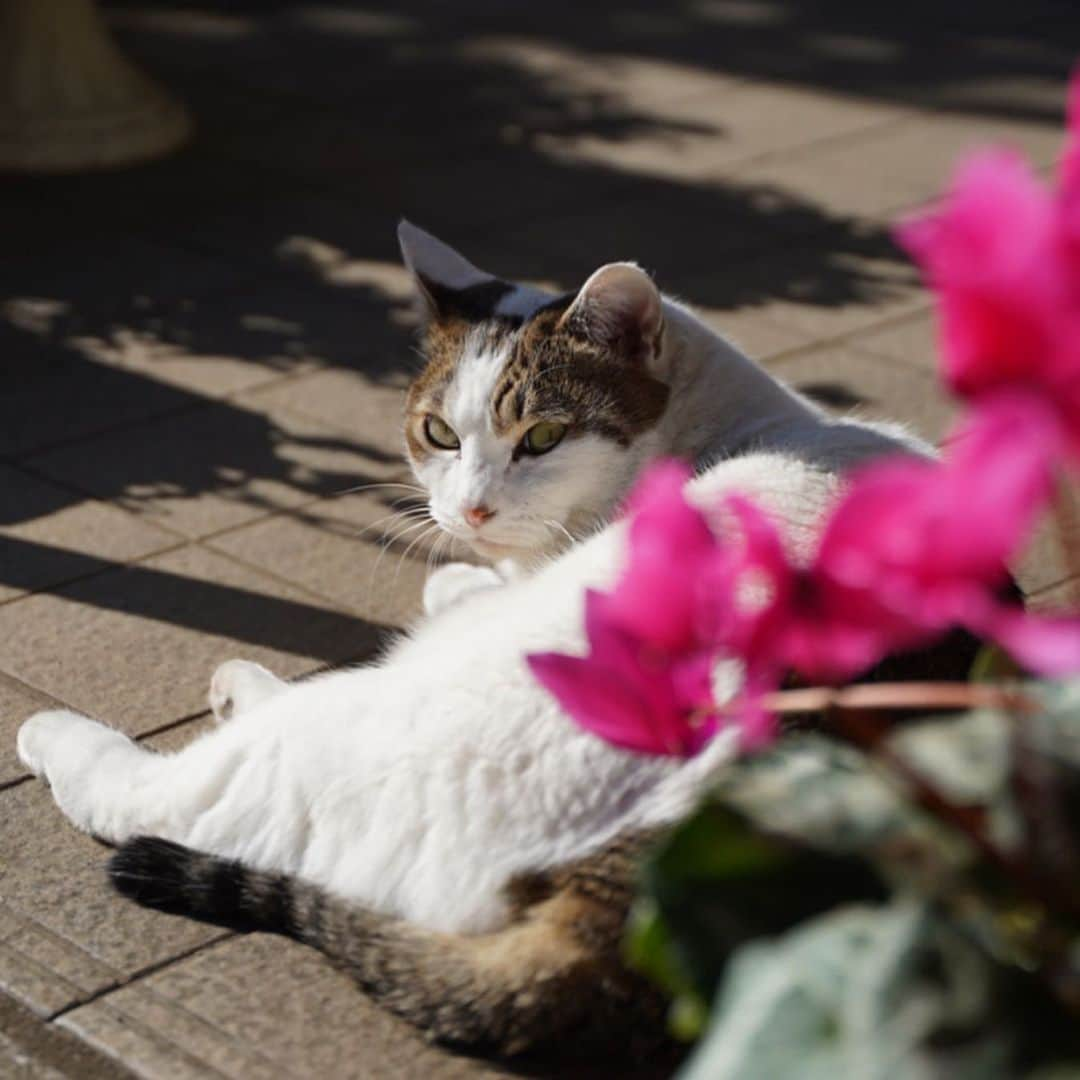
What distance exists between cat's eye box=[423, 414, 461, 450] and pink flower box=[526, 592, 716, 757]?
6.85 ft

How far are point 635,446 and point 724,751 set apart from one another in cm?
128

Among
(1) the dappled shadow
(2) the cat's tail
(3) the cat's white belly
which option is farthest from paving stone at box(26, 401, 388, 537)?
(2) the cat's tail

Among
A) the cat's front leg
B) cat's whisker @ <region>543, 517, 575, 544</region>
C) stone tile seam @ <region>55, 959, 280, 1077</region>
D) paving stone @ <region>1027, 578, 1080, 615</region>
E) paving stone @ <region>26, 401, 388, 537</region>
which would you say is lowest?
paving stone @ <region>26, 401, 388, 537</region>

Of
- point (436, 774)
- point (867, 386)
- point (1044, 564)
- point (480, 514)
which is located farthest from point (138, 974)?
point (867, 386)

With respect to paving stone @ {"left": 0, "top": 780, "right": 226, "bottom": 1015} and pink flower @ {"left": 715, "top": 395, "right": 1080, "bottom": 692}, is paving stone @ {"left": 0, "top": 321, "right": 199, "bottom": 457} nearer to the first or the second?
paving stone @ {"left": 0, "top": 780, "right": 226, "bottom": 1015}

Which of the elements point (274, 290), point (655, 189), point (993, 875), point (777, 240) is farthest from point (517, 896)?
point (655, 189)

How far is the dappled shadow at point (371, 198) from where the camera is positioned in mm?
6109

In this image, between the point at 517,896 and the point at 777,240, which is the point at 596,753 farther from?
the point at 777,240

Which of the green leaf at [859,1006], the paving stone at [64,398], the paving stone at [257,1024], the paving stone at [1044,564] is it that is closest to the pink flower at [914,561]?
the green leaf at [859,1006]

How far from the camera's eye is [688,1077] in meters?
1.98

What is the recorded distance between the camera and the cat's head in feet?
13.2

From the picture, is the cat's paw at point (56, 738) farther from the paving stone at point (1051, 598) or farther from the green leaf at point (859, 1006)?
the paving stone at point (1051, 598)

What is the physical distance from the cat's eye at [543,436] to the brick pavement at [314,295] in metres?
0.84

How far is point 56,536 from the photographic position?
17.1 feet
